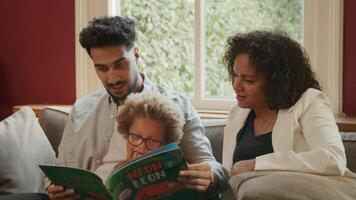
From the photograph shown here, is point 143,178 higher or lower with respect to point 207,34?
lower

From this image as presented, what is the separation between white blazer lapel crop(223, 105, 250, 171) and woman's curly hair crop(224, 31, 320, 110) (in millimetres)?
163

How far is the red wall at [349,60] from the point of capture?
2414 mm

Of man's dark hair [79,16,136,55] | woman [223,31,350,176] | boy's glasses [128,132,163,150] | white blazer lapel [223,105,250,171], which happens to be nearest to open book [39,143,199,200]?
boy's glasses [128,132,163,150]

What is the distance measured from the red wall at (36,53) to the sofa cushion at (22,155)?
107cm

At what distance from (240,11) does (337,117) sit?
2.60 ft

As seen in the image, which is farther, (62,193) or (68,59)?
(68,59)

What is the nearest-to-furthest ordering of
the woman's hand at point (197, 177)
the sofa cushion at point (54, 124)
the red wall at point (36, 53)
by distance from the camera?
the woman's hand at point (197, 177) < the sofa cushion at point (54, 124) < the red wall at point (36, 53)

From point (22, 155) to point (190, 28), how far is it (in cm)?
130

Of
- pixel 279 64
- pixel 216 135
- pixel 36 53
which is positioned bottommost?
pixel 216 135

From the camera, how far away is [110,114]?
1.98 metres

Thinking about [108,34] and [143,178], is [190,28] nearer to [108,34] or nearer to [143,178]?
[108,34]

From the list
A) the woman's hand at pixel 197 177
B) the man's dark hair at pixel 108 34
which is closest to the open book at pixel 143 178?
the woman's hand at pixel 197 177

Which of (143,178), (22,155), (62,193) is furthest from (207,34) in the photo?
(143,178)

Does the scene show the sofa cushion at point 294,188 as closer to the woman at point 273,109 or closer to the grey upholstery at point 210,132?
the woman at point 273,109
